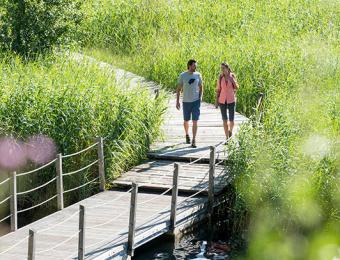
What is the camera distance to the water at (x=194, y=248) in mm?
11492

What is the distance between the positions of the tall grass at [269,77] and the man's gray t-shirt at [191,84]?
1.30 meters

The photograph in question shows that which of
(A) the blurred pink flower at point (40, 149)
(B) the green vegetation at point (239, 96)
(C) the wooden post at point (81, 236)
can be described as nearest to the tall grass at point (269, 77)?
(B) the green vegetation at point (239, 96)

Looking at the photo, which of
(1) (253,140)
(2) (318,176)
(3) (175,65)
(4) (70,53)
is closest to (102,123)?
(1) (253,140)

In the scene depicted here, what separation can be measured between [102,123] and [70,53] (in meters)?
6.24

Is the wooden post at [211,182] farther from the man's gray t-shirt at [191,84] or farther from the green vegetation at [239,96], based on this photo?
the man's gray t-shirt at [191,84]

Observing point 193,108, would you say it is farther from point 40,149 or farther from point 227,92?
point 40,149

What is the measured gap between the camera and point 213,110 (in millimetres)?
18703

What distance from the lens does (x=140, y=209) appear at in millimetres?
11984

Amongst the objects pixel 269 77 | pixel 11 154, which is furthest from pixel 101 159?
pixel 269 77

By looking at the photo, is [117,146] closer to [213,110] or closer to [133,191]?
[133,191]

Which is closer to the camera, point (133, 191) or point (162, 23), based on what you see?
point (133, 191)

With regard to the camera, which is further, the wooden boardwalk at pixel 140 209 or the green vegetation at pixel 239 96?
the green vegetation at pixel 239 96

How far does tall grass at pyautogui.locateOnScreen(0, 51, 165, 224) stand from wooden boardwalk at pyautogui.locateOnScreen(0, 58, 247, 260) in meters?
0.43

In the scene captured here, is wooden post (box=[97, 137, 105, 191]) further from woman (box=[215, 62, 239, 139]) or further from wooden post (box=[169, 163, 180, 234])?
woman (box=[215, 62, 239, 139])
